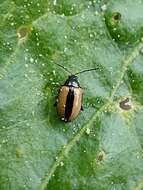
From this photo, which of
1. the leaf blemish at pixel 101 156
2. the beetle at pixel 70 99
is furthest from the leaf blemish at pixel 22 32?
the leaf blemish at pixel 101 156

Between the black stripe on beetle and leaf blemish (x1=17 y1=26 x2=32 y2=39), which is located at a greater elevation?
leaf blemish (x1=17 y1=26 x2=32 y2=39)

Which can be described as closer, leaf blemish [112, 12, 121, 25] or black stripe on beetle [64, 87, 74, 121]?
black stripe on beetle [64, 87, 74, 121]

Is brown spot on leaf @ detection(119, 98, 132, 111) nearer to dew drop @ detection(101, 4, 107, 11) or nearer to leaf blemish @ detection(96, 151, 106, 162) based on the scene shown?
leaf blemish @ detection(96, 151, 106, 162)

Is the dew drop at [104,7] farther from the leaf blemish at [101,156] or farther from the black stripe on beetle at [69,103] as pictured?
the leaf blemish at [101,156]

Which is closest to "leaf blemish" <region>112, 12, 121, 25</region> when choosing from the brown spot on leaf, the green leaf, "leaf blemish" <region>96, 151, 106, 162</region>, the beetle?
the green leaf

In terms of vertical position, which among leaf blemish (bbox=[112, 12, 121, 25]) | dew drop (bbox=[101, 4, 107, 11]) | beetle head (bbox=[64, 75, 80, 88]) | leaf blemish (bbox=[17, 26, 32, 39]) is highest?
dew drop (bbox=[101, 4, 107, 11])

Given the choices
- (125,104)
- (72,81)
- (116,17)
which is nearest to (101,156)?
(125,104)

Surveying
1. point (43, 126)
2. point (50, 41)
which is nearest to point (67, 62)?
point (50, 41)

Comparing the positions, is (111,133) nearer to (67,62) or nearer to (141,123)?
(141,123)
